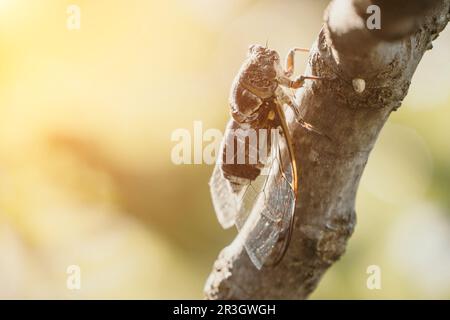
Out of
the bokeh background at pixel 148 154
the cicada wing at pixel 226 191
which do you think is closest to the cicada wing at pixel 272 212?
the cicada wing at pixel 226 191

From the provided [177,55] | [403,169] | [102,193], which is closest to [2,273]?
[102,193]

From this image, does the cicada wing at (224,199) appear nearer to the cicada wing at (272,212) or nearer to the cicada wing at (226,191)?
the cicada wing at (226,191)

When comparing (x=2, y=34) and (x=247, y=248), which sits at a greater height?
(x=2, y=34)

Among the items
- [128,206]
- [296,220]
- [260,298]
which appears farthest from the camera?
[128,206]

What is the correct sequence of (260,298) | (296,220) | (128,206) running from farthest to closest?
1. (128,206)
2. (260,298)
3. (296,220)

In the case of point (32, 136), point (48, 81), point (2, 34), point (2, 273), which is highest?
point (2, 34)

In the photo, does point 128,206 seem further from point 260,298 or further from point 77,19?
point 260,298

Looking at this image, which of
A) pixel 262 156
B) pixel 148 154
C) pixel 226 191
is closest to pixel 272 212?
pixel 262 156

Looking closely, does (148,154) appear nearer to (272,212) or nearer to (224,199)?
(224,199)
